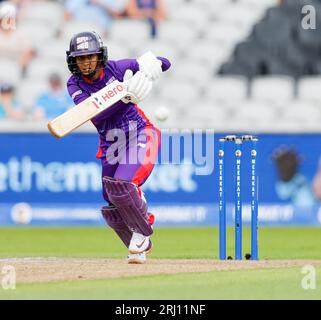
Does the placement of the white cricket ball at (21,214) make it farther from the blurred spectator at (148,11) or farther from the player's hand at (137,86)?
the player's hand at (137,86)

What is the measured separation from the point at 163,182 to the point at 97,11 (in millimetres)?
4988

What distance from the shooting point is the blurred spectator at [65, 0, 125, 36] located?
19.3 m

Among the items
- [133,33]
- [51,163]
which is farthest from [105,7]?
[51,163]

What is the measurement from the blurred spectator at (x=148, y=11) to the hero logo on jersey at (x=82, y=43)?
1033 centimetres

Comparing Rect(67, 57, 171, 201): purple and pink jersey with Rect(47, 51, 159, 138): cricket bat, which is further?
Rect(67, 57, 171, 201): purple and pink jersey

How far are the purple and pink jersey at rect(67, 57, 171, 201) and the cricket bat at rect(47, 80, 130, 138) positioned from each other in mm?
186

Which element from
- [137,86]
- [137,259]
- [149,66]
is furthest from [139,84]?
[137,259]

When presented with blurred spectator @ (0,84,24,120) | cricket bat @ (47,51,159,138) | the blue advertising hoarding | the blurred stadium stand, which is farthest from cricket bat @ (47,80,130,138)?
blurred spectator @ (0,84,24,120)

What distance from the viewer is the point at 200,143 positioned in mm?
14625

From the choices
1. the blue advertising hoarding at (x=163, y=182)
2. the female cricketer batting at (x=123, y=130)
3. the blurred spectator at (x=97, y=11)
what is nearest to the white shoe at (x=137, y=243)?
the female cricketer batting at (x=123, y=130)

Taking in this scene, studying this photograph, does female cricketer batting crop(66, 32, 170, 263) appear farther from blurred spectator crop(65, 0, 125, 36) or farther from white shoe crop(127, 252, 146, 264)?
blurred spectator crop(65, 0, 125, 36)

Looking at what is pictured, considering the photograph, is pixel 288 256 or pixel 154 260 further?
pixel 288 256
